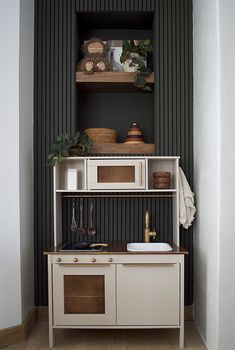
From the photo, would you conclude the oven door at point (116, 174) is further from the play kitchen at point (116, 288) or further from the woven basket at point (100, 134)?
the play kitchen at point (116, 288)

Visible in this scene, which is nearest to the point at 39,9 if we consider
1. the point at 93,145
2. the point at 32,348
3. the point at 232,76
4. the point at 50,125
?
the point at 50,125

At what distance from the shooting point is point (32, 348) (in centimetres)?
279

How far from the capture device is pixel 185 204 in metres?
3.14

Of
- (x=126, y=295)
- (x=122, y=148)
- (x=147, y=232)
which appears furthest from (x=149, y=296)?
(x=122, y=148)

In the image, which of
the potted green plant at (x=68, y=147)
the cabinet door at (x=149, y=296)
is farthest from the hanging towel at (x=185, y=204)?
the potted green plant at (x=68, y=147)

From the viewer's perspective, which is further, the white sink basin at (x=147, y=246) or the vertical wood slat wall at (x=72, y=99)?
the vertical wood slat wall at (x=72, y=99)

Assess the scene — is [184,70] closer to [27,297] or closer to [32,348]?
[27,297]

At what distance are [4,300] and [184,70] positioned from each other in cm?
244

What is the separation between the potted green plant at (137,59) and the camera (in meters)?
3.27

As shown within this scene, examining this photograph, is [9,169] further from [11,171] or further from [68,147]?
[68,147]

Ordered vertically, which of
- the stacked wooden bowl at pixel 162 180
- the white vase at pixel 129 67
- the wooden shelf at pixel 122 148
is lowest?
the stacked wooden bowl at pixel 162 180

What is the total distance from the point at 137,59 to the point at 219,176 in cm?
137

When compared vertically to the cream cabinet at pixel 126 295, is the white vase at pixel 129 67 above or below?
above

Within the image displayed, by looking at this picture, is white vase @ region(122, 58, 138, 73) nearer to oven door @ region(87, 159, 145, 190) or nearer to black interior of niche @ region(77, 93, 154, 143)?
black interior of niche @ region(77, 93, 154, 143)
